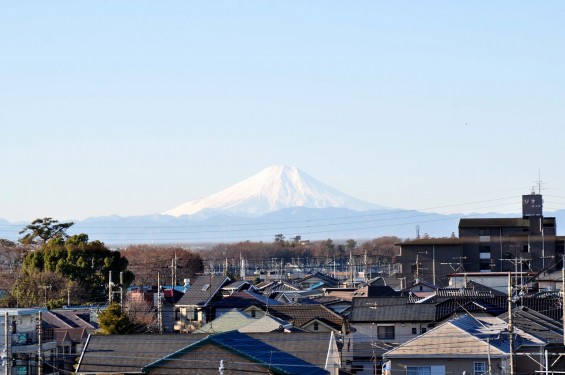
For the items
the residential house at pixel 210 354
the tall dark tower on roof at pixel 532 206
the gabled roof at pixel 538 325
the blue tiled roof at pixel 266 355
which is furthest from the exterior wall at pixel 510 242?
the blue tiled roof at pixel 266 355

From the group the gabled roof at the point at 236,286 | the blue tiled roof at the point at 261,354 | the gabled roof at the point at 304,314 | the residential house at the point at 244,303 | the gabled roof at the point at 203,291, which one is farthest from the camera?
the gabled roof at the point at 236,286

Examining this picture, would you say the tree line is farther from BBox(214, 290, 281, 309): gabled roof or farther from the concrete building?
the concrete building

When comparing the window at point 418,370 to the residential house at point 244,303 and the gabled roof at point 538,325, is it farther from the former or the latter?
the residential house at point 244,303

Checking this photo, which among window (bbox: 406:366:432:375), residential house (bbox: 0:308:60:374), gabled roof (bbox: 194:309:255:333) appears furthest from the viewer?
gabled roof (bbox: 194:309:255:333)

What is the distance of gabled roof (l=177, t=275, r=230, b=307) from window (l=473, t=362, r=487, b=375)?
20579 millimetres

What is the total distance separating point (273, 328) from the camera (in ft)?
112

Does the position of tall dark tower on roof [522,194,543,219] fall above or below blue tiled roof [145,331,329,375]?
above

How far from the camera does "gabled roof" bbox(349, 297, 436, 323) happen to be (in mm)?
33281

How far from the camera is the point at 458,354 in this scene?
2497 cm

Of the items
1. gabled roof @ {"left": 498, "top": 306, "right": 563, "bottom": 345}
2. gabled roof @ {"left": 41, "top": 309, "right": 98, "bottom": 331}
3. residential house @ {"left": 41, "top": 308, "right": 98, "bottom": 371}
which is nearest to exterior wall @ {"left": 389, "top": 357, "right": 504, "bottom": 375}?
gabled roof @ {"left": 498, "top": 306, "right": 563, "bottom": 345}

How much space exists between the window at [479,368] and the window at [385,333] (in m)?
8.73

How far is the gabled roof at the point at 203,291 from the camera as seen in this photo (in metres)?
45.2

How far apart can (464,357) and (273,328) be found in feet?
33.2

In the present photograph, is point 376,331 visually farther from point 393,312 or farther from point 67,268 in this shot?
point 67,268
